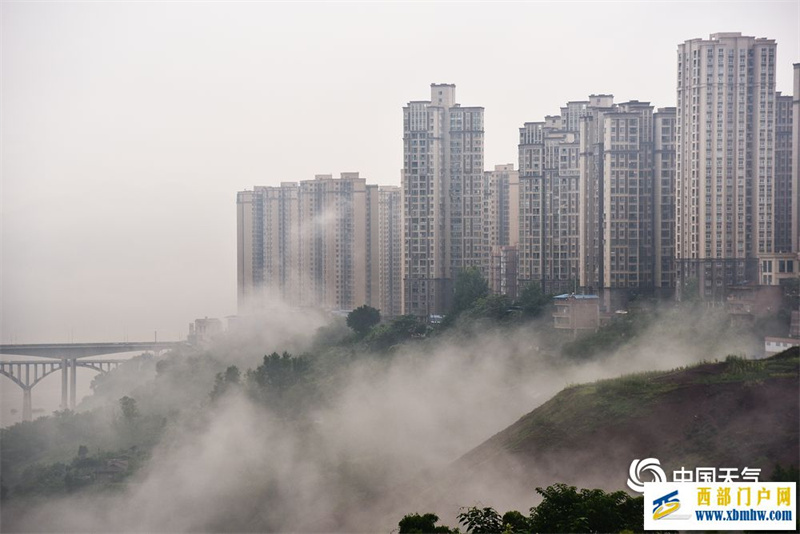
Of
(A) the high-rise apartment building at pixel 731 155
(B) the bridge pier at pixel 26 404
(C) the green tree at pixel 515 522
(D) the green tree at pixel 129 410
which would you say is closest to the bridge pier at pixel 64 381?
(B) the bridge pier at pixel 26 404

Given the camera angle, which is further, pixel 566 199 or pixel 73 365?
pixel 73 365

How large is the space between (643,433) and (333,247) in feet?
50.1

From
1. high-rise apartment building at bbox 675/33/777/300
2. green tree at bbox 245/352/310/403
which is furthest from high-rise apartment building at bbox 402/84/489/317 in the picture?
high-rise apartment building at bbox 675/33/777/300

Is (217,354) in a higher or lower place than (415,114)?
lower

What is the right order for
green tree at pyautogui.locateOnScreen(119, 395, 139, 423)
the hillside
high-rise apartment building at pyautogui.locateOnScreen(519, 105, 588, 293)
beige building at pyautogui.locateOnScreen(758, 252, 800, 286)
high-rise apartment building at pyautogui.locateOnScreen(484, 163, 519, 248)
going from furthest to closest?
high-rise apartment building at pyautogui.locateOnScreen(484, 163, 519, 248), high-rise apartment building at pyautogui.locateOnScreen(519, 105, 588, 293), green tree at pyautogui.locateOnScreen(119, 395, 139, 423), beige building at pyautogui.locateOnScreen(758, 252, 800, 286), the hillside

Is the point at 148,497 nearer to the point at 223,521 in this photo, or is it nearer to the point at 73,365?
the point at 223,521

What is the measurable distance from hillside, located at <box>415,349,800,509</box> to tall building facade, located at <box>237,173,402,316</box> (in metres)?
12.7

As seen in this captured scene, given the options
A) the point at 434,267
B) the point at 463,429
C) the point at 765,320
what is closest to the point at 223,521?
the point at 463,429

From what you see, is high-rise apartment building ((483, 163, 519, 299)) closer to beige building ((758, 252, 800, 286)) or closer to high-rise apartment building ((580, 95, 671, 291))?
high-rise apartment building ((580, 95, 671, 291))

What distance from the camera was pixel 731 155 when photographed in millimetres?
13516

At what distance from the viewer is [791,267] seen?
11.6 metres

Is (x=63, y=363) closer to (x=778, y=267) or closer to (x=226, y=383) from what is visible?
(x=226, y=383)

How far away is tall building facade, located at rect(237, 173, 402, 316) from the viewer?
22328mm

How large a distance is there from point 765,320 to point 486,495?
5095mm
